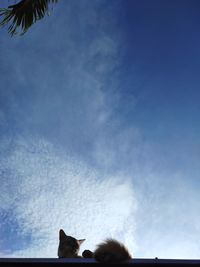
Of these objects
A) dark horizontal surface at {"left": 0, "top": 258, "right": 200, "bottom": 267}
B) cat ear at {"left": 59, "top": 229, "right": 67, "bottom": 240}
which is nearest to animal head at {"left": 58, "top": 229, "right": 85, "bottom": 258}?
cat ear at {"left": 59, "top": 229, "right": 67, "bottom": 240}

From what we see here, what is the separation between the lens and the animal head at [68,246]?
544 centimetres

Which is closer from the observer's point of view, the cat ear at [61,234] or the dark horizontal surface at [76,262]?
the dark horizontal surface at [76,262]

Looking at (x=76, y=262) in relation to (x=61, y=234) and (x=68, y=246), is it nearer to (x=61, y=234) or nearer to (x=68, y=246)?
(x=68, y=246)

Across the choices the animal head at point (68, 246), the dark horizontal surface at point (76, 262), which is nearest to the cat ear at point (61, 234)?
the animal head at point (68, 246)

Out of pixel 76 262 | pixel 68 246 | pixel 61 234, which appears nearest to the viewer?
pixel 76 262

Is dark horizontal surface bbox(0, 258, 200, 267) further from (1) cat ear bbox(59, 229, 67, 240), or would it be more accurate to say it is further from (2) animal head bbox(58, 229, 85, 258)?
(1) cat ear bbox(59, 229, 67, 240)

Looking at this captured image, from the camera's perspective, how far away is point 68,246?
5551 mm

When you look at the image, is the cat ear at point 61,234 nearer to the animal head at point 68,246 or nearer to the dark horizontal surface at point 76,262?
the animal head at point 68,246

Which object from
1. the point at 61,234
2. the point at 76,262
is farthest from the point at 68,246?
the point at 76,262

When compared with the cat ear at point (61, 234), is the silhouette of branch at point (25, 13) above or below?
above

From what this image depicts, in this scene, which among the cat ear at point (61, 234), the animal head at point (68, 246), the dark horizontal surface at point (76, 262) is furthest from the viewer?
the cat ear at point (61, 234)

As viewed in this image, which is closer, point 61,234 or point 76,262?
point 76,262

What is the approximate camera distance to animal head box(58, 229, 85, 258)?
17.9 ft
